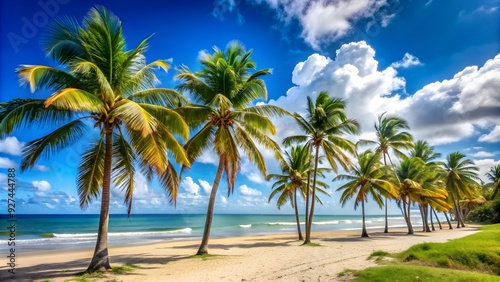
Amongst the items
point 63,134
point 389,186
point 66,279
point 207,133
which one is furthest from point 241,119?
point 389,186

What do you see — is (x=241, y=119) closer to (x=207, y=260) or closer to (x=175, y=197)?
(x=175, y=197)

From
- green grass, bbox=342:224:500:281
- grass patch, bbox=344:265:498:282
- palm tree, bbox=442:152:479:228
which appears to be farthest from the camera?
palm tree, bbox=442:152:479:228

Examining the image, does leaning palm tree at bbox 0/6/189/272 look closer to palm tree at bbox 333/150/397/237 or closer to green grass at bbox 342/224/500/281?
green grass at bbox 342/224/500/281

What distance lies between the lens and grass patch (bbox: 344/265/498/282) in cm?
595

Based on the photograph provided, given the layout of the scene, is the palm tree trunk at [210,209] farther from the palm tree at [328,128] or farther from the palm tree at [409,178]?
the palm tree at [409,178]

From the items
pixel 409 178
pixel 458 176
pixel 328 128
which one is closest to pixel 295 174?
pixel 328 128

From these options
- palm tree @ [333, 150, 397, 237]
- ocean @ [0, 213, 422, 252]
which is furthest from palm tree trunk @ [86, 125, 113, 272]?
palm tree @ [333, 150, 397, 237]

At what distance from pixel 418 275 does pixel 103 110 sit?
9.16 meters

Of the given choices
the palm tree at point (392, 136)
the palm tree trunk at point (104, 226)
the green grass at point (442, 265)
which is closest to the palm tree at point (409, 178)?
the palm tree at point (392, 136)

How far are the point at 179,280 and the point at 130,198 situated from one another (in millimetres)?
3909

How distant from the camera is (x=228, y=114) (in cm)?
1285

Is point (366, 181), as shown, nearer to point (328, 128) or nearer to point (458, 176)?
point (328, 128)

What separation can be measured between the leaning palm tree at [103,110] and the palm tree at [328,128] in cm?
939

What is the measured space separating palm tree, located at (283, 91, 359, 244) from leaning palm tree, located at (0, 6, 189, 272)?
9.39 m
